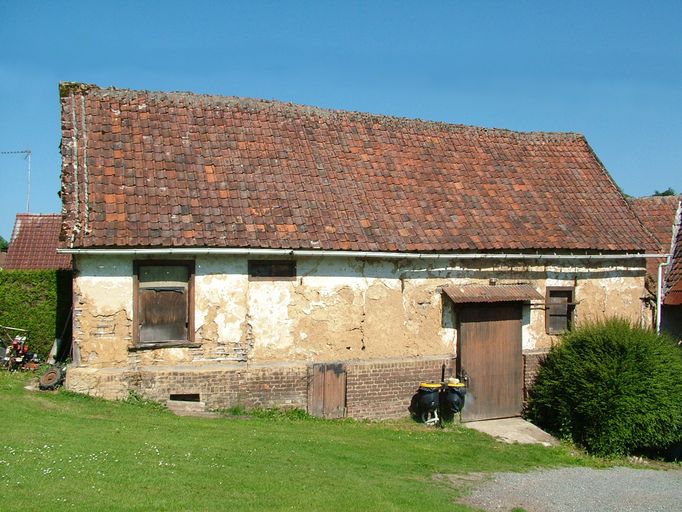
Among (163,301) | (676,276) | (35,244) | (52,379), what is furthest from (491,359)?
(35,244)

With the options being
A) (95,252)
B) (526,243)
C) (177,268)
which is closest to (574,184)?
(526,243)

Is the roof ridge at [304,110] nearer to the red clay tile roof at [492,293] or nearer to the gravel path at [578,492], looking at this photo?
the red clay tile roof at [492,293]

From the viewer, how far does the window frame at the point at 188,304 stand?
480 inches

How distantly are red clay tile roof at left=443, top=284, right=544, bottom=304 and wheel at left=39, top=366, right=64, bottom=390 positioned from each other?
7710mm

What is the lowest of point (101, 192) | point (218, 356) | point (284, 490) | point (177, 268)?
point (284, 490)

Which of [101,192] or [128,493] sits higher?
[101,192]

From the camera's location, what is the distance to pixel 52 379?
12406 millimetres

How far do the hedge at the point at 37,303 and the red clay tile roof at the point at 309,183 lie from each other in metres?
4.52

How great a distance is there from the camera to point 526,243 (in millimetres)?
15070

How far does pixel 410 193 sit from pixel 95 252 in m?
7.01

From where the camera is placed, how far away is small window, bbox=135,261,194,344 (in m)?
12.3

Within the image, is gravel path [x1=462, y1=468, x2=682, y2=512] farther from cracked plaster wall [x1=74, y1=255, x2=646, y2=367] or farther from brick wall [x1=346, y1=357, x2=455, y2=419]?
cracked plaster wall [x1=74, y1=255, x2=646, y2=367]

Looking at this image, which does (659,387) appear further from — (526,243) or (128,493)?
(128,493)

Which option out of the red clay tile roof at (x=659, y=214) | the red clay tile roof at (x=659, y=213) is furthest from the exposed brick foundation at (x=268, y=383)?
the red clay tile roof at (x=659, y=213)
